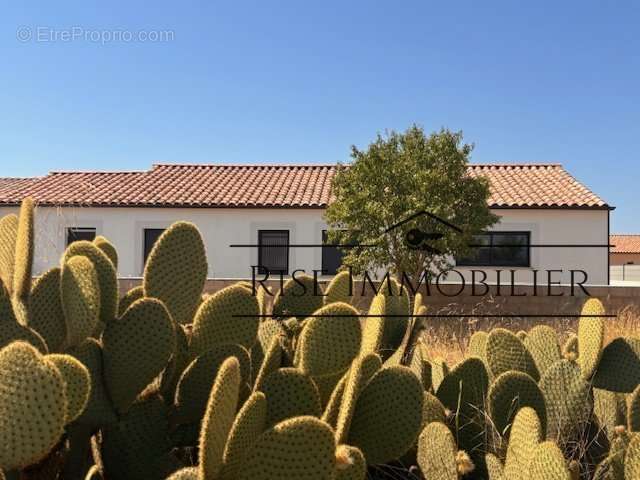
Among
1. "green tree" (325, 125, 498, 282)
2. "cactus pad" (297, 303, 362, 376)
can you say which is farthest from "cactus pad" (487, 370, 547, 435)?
"green tree" (325, 125, 498, 282)

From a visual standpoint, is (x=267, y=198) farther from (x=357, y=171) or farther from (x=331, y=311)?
(x=331, y=311)

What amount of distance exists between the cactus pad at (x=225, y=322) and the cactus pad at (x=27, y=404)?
80 cm

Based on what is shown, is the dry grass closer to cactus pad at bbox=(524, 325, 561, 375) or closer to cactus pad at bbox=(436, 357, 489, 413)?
cactus pad at bbox=(524, 325, 561, 375)

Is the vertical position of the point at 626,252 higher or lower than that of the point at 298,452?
higher

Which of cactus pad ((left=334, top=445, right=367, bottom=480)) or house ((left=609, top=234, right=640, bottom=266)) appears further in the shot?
house ((left=609, top=234, right=640, bottom=266))

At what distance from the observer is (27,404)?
4.34 ft

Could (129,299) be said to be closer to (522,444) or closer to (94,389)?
(94,389)

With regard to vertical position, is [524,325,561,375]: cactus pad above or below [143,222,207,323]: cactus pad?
below

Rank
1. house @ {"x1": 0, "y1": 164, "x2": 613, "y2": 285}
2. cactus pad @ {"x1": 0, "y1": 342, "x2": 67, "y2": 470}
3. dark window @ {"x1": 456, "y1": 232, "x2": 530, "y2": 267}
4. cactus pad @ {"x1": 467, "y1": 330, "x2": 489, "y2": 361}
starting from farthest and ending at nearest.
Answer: dark window @ {"x1": 456, "y1": 232, "x2": 530, "y2": 267} < house @ {"x1": 0, "y1": 164, "x2": 613, "y2": 285} < cactus pad @ {"x1": 467, "y1": 330, "x2": 489, "y2": 361} < cactus pad @ {"x1": 0, "y1": 342, "x2": 67, "y2": 470}

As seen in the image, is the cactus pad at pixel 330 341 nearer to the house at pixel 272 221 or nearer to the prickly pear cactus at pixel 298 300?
the prickly pear cactus at pixel 298 300

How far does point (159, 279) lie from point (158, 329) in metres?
0.26

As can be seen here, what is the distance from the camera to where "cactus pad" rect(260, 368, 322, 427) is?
1.76 m

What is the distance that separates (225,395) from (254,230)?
2083 centimetres

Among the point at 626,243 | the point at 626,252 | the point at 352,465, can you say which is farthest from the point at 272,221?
the point at 626,243
